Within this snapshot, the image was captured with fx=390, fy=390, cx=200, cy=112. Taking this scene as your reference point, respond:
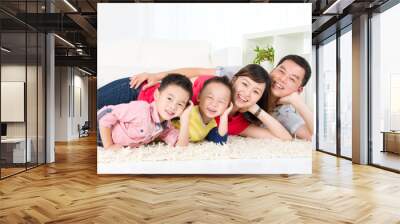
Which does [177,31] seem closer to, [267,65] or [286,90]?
[267,65]

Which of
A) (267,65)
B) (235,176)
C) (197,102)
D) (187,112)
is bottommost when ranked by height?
(235,176)

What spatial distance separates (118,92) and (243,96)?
6.30ft

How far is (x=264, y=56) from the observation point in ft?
20.1

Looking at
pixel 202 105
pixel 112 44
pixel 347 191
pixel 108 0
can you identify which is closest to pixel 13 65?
pixel 112 44

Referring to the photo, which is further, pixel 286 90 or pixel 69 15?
pixel 69 15

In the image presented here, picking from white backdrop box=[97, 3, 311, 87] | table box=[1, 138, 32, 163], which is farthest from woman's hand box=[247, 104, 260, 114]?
table box=[1, 138, 32, 163]

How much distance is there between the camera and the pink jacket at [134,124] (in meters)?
5.95

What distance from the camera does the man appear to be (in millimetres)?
Answer: 6059

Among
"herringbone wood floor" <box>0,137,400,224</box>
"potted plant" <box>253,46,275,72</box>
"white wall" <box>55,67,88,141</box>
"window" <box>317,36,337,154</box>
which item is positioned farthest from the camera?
"white wall" <box>55,67,88,141</box>

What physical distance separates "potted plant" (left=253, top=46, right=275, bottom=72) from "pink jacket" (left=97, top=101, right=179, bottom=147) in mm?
1695

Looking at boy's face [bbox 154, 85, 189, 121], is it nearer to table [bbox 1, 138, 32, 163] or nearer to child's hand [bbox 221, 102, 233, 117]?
child's hand [bbox 221, 102, 233, 117]

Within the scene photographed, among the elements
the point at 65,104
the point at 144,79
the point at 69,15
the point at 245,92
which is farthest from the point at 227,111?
the point at 65,104

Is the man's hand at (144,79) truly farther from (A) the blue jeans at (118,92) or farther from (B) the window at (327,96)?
(B) the window at (327,96)

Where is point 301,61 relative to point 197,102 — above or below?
above
